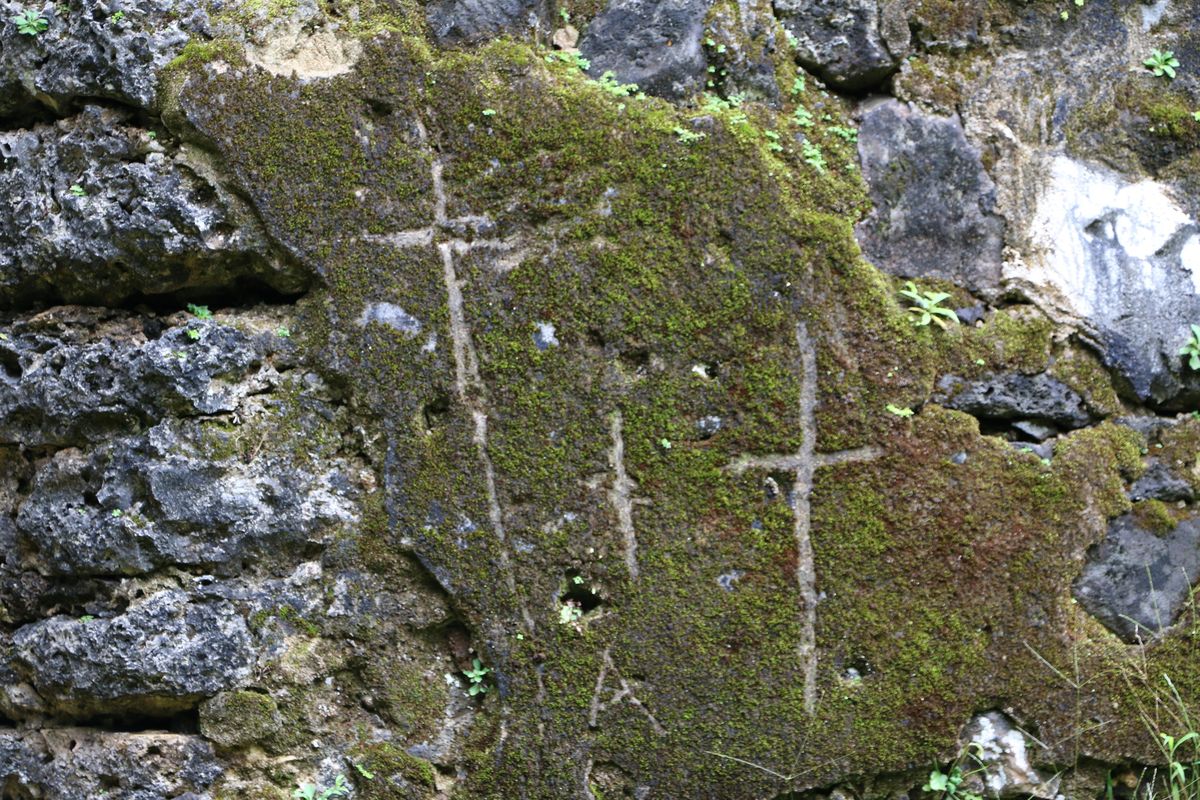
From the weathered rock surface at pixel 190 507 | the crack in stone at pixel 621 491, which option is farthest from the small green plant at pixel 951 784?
the weathered rock surface at pixel 190 507

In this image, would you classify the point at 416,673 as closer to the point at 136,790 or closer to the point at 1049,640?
the point at 136,790

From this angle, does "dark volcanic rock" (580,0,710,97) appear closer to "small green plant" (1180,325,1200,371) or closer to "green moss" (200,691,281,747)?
"small green plant" (1180,325,1200,371)

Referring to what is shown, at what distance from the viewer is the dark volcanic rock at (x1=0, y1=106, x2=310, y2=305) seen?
308 cm

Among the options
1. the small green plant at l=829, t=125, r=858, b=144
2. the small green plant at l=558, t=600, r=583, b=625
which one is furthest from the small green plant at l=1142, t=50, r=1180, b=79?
the small green plant at l=558, t=600, r=583, b=625

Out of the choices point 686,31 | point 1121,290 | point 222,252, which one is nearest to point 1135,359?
point 1121,290

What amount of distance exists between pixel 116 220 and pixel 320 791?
1867 millimetres

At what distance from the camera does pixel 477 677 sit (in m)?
3.03

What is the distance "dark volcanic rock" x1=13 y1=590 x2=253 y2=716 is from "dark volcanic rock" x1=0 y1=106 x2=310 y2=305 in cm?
102

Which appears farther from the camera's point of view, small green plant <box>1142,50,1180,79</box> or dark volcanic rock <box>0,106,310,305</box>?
small green plant <box>1142,50,1180,79</box>

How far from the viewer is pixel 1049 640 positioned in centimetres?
300

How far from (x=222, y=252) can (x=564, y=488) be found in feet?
4.25

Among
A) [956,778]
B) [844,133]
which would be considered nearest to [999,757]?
[956,778]

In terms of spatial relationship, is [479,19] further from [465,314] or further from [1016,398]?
[1016,398]

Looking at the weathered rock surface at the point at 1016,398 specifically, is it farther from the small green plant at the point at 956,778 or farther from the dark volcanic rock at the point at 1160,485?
the small green plant at the point at 956,778
